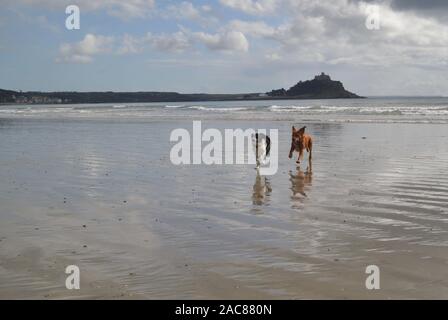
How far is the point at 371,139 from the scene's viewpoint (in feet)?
61.4

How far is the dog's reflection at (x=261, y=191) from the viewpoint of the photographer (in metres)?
8.62

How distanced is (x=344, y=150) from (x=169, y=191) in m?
7.55

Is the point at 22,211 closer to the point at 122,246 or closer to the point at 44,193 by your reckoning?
the point at 44,193

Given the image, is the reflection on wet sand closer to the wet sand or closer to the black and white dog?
the wet sand

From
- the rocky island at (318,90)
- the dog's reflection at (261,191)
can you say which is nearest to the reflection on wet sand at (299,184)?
the dog's reflection at (261,191)

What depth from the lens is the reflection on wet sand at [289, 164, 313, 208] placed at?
872 centimetres

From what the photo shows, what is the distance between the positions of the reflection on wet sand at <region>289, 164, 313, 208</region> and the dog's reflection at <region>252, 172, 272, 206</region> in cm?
42

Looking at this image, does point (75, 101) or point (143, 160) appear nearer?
point (143, 160)

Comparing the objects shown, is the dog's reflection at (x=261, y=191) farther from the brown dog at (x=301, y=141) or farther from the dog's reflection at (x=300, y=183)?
the brown dog at (x=301, y=141)

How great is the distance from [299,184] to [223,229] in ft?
12.1

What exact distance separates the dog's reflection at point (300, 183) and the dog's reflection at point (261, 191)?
420 millimetres

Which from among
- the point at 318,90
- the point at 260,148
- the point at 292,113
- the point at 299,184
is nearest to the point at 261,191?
the point at 299,184

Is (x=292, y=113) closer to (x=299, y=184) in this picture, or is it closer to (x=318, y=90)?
(x=299, y=184)
